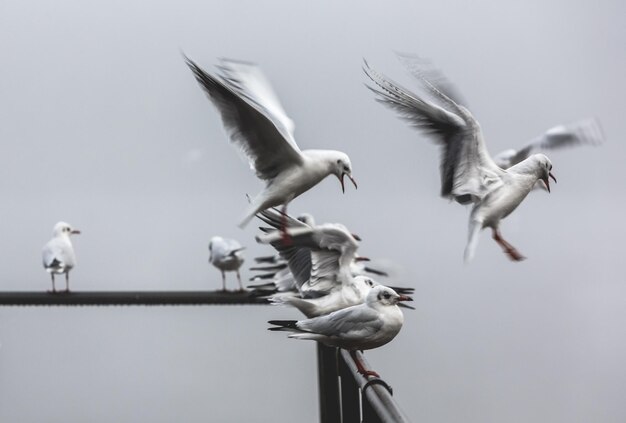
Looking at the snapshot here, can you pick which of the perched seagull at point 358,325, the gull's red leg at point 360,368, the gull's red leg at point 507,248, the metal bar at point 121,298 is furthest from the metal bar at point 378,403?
the metal bar at point 121,298

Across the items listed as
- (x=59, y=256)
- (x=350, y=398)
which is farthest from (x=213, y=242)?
(x=350, y=398)

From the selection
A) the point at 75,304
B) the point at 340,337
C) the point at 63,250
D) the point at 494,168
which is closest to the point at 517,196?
the point at 494,168

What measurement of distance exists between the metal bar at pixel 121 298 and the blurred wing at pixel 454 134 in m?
1.03

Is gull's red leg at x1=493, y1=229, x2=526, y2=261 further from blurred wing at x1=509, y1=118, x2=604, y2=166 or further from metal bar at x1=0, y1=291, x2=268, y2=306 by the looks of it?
metal bar at x1=0, y1=291, x2=268, y2=306

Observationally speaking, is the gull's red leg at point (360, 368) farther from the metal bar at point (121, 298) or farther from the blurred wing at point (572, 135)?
the metal bar at point (121, 298)

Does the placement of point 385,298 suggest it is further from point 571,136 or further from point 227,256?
point 227,256

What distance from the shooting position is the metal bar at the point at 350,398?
1.64 m

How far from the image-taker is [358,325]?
1.90m

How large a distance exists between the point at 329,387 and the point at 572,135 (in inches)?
31.8

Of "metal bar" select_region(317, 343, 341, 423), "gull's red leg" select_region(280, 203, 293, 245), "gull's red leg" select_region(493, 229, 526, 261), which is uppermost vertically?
"gull's red leg" select_region(280, 203, 293, 245)

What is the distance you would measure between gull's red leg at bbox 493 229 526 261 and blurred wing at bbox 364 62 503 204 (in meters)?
0.09

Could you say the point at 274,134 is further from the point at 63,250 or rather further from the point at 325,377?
the point at 63,250

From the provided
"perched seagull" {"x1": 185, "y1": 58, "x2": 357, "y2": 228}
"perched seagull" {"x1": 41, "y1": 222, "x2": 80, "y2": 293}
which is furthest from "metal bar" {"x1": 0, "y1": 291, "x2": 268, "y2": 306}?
"perched seagull" {"x1": 41, "y1": 222, "x2": 80, "y2": 293}

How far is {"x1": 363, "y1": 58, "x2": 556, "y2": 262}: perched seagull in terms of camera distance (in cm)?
189
